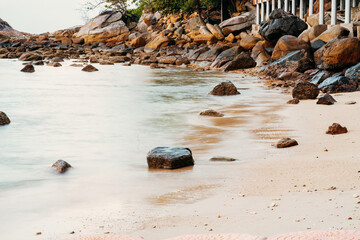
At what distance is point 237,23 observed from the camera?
32938mm

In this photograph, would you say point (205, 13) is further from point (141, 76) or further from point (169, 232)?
point (169, 232)

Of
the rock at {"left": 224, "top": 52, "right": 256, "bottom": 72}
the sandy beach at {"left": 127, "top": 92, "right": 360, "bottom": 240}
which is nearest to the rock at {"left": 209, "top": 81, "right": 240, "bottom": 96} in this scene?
the sandy beach at {"left": 127, "top": 92, "right": 360, "bottom": 240}

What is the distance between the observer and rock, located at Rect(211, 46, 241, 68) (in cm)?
2275

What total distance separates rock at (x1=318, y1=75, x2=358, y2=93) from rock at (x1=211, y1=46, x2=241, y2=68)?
424 inches

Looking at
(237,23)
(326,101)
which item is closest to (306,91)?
(326,101)

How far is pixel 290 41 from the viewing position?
744 inches

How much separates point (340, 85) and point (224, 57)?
1159 centimetres

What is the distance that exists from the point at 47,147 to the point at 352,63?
32.9 feet

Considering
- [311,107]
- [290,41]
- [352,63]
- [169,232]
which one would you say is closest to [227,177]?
[169,232]

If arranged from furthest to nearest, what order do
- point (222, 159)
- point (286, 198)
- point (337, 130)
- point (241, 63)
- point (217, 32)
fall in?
point (217, 32)
point (241, 63)
point (337, 130)
point (222, 159)
point (286, 198)

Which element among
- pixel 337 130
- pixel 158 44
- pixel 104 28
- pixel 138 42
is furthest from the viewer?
pixel 104 28

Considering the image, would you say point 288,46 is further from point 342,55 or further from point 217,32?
point 217,32

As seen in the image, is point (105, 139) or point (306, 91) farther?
point (306, 91)

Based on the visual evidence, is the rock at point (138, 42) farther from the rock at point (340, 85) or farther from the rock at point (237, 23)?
the rock at point (340, 85)
